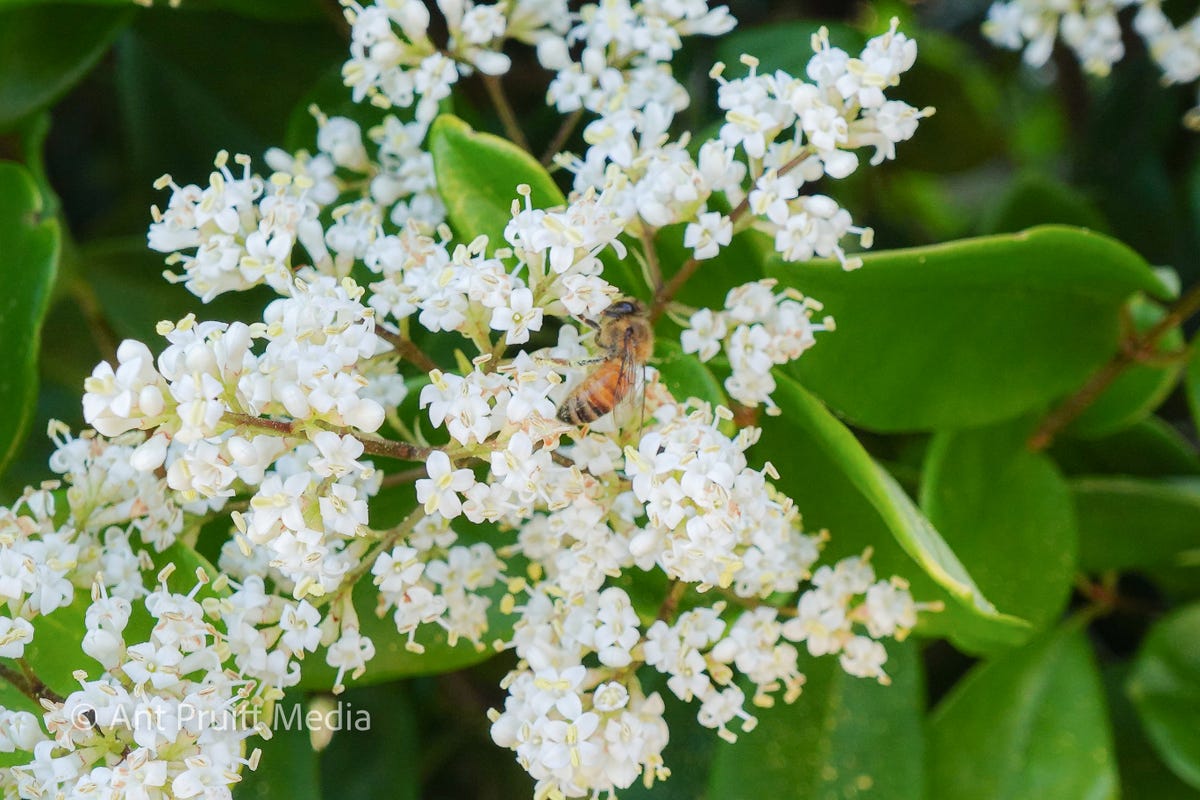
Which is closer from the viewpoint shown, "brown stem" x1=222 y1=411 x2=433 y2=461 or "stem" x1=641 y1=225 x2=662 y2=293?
"brown stem" x1=222 y1=411 x2=433 y2=461

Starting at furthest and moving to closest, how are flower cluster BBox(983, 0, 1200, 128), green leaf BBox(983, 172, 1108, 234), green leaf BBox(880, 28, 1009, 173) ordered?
green leaf BBox(880, 28, 1009, 173), green leaf BBox(983, 172, 1108, 234), flower cluster BBox(983, 0, 1200, 128)

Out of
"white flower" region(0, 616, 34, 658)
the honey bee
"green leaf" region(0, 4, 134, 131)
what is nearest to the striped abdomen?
the honey bee

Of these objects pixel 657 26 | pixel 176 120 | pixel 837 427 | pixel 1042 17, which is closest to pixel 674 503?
pixel 837 427

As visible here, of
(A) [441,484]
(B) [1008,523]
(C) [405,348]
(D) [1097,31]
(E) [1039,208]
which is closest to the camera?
(A) [441,484]

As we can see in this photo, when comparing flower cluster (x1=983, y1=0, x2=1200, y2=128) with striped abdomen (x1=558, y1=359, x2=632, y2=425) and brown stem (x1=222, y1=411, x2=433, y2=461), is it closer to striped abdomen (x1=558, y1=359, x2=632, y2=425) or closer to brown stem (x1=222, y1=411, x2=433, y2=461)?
striped abdomen (x1=558, y1=359, x2=632, y2=425)

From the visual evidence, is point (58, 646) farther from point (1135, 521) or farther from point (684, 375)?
point (1135, 521)

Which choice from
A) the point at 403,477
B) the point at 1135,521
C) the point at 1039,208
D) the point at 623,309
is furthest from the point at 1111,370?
the point at 403,477

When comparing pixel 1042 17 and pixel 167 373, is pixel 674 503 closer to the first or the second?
pixel 167 373
